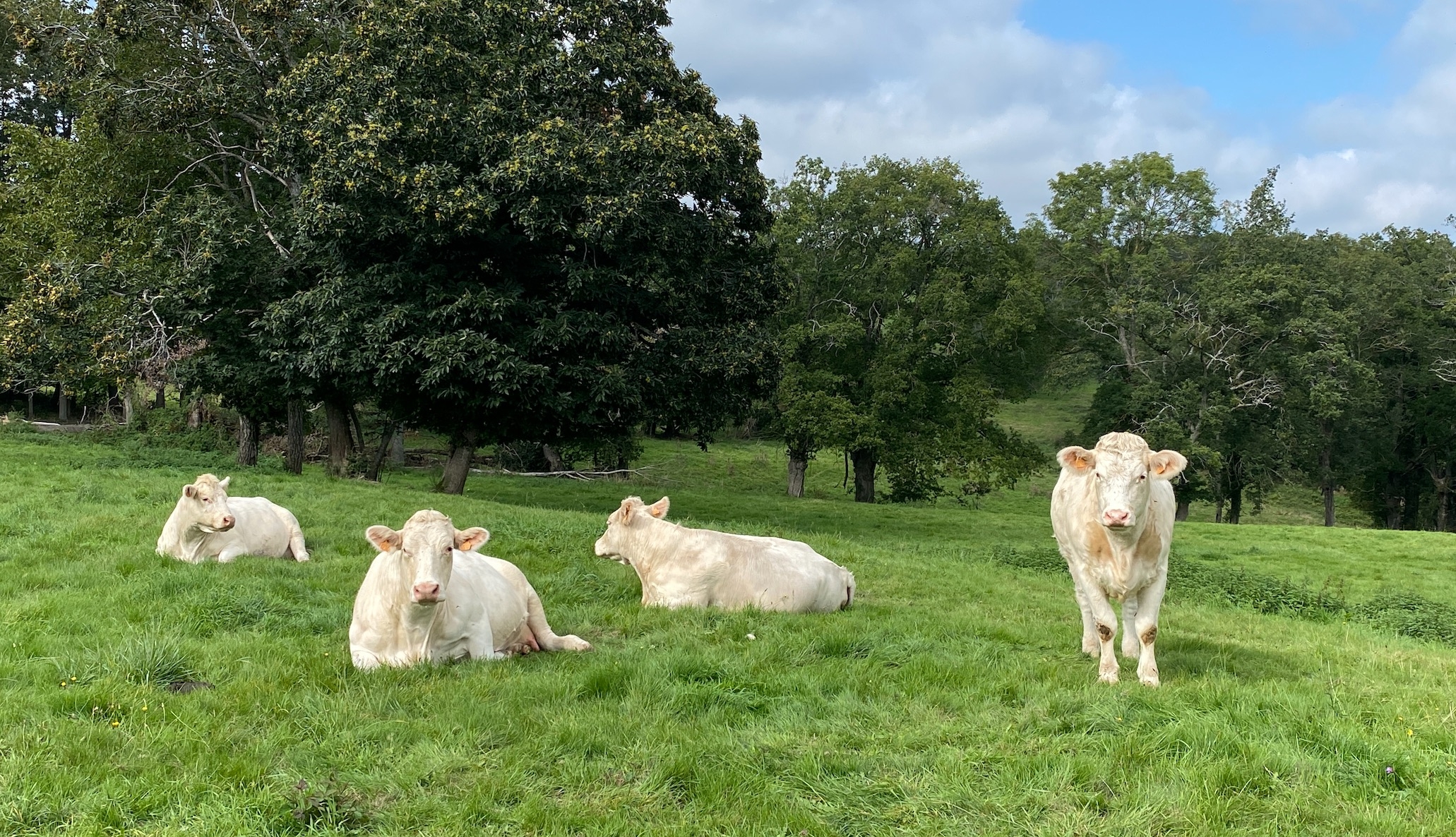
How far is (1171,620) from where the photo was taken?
36.4 feet

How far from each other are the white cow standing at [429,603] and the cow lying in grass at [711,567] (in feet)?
7.76

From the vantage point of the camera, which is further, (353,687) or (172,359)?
(172,359)

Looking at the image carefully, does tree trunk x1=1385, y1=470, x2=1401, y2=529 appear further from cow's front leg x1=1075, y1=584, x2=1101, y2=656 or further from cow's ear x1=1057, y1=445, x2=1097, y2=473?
cow's ear x1=1057, y1=445, x2=1097, y2=473

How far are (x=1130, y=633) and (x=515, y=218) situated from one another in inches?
551

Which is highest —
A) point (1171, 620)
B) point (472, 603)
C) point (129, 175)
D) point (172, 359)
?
point (129, 175)

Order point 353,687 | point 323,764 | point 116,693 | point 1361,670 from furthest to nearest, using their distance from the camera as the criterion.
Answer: point 1361,670
point 353,687
point 116,693
point 323,764

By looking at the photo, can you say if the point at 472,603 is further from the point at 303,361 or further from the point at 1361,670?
the point at 303,361

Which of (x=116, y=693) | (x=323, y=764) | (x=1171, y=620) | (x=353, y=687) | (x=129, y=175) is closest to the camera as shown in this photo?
(x=323, y=764)

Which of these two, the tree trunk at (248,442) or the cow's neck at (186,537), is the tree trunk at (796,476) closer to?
the tree trunk at (248,442)

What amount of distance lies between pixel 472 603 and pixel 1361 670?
755 centimetres

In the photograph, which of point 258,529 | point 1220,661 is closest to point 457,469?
point 258,529

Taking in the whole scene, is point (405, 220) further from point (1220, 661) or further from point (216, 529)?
point (1220, 661)

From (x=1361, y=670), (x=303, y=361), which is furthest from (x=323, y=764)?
(x=303, y=361)

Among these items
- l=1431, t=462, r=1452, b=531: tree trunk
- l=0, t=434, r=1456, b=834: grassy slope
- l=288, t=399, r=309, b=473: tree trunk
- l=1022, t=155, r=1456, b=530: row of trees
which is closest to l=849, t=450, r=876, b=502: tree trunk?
l=1022, t=155, r=1456, b=530: row of trees
